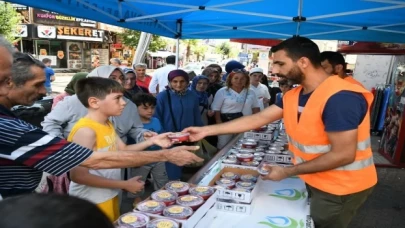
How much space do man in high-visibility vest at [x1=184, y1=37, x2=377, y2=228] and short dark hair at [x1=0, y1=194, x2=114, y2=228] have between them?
1381mm

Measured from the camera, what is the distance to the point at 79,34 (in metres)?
22.6

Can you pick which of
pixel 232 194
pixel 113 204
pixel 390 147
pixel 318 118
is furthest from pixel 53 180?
pixel 390 147

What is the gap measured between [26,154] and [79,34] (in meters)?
23.6

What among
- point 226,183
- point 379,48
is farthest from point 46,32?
point 226,183

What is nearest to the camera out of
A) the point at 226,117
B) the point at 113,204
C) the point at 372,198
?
the point at 113,204

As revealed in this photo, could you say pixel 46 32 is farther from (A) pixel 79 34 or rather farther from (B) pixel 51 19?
(A) pixel 79 34

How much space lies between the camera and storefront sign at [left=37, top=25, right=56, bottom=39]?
66.6ft

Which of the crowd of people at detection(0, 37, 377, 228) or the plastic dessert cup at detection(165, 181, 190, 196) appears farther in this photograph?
the plastic dessert cup at detection(165, 181, 190, 196)

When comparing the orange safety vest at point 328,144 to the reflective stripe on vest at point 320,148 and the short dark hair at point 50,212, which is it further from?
the short dark hair at point 50,212

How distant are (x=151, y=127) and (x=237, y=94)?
176 cm

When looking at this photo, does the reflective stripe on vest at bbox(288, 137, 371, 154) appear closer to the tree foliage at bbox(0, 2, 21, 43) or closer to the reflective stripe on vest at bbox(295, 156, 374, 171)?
the reflective stripe on vest at bbox(295, 156, 374, 171)

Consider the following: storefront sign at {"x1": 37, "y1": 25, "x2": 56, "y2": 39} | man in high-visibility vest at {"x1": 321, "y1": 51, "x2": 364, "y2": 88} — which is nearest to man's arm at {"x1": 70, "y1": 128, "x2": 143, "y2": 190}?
man in high-visibility vest at {"x1": 321, "y1": 51, "x2": 364, "y2": 88}

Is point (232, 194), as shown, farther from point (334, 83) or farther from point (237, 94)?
point (237, 94)

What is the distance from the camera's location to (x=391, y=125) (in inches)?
237
